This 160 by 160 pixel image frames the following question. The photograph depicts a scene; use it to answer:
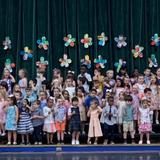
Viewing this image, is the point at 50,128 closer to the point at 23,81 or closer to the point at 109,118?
the point at 109,118

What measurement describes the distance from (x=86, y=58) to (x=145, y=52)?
2.10 m

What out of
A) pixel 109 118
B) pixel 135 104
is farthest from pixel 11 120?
pixel 135 104

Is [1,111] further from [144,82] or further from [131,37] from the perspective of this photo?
[131,37]

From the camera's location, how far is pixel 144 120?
55.9ft

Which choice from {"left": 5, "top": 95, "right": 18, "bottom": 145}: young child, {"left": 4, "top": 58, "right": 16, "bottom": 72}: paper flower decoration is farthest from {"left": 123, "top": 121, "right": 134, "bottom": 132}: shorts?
{"left": 4, "top": 58, "right": 16, "bottom": 72}: paper flower decoration

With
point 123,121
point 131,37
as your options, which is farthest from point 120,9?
point 123,121

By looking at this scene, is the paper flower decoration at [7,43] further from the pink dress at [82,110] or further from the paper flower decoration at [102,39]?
the pink dress at [82,110]

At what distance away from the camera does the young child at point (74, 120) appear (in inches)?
669

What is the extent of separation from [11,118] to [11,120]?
57mm

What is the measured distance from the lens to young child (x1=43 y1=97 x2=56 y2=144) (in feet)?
55.9

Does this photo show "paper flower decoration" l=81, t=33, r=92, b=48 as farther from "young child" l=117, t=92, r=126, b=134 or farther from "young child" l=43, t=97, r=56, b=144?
"young child" l=43, t=97, r=56, b=144

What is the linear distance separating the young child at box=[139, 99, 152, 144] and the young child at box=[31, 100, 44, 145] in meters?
2.85

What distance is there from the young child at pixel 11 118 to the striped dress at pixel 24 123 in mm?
145

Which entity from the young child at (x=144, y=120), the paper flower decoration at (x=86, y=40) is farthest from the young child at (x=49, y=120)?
the paper flower decoration at (x=86, y=40)
